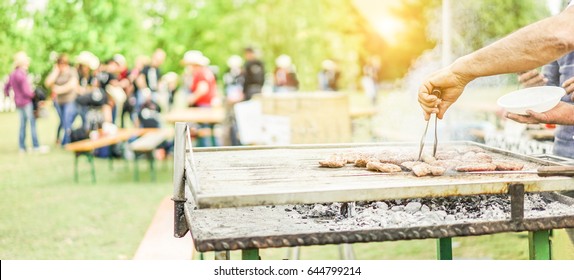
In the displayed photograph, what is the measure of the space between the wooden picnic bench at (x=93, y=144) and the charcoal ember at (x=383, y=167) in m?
5.68

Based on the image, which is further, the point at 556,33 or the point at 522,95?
the point at 522,95

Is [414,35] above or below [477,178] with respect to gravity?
above

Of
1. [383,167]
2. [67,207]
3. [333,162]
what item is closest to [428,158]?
[383,167]

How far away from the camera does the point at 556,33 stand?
2.08 m

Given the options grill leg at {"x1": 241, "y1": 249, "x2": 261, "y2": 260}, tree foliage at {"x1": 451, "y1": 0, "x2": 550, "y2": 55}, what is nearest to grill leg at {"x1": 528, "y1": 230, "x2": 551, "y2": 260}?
grill leg at {"x1": 241, "y1": 249, "x2": 261, "y2": 260}

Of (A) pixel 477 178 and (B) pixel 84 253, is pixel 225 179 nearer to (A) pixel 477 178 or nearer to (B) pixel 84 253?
(A) pixel 477 178

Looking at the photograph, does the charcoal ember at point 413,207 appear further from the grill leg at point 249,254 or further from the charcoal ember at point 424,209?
the grill leg at point 249,254

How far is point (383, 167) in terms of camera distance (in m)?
2.41

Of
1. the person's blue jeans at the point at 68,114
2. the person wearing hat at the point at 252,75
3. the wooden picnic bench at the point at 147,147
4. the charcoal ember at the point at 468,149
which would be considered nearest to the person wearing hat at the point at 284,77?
the person wearing hat at the point at 252,75

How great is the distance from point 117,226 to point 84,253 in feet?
2.66

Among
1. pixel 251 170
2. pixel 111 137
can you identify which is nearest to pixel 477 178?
pixel 251 170

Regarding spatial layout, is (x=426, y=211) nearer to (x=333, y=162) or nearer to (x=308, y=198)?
(x=333, y=162)

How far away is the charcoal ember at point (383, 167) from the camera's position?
2.40 meters

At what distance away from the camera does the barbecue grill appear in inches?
76.7
